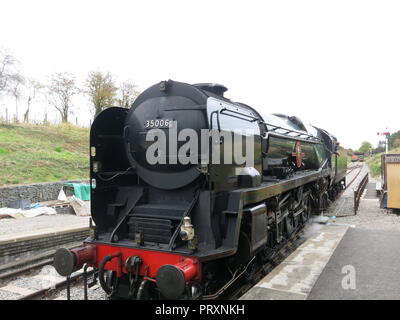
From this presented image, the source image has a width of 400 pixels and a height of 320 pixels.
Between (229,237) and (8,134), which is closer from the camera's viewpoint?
(229,237)

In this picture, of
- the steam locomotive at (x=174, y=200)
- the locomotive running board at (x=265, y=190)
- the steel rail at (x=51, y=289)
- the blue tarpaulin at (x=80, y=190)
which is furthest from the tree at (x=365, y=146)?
the steel rail at (x=51, y=289)

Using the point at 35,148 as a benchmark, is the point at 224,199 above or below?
below

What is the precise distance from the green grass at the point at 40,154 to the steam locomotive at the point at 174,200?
11481 millimetres

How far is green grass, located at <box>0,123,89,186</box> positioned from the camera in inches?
619

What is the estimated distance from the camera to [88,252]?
4.42 meters

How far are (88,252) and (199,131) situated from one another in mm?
2219

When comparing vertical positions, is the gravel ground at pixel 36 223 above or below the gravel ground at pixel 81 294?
above

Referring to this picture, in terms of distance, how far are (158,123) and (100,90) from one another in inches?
1138

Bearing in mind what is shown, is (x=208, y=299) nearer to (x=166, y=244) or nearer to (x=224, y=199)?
(x=166, y=244)

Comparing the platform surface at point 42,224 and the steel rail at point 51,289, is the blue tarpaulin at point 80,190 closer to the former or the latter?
the platform surface at point 42,224

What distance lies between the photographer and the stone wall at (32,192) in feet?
43.4

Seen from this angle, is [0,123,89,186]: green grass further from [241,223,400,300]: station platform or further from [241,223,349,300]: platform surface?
[241,223,400,300]: station platform
